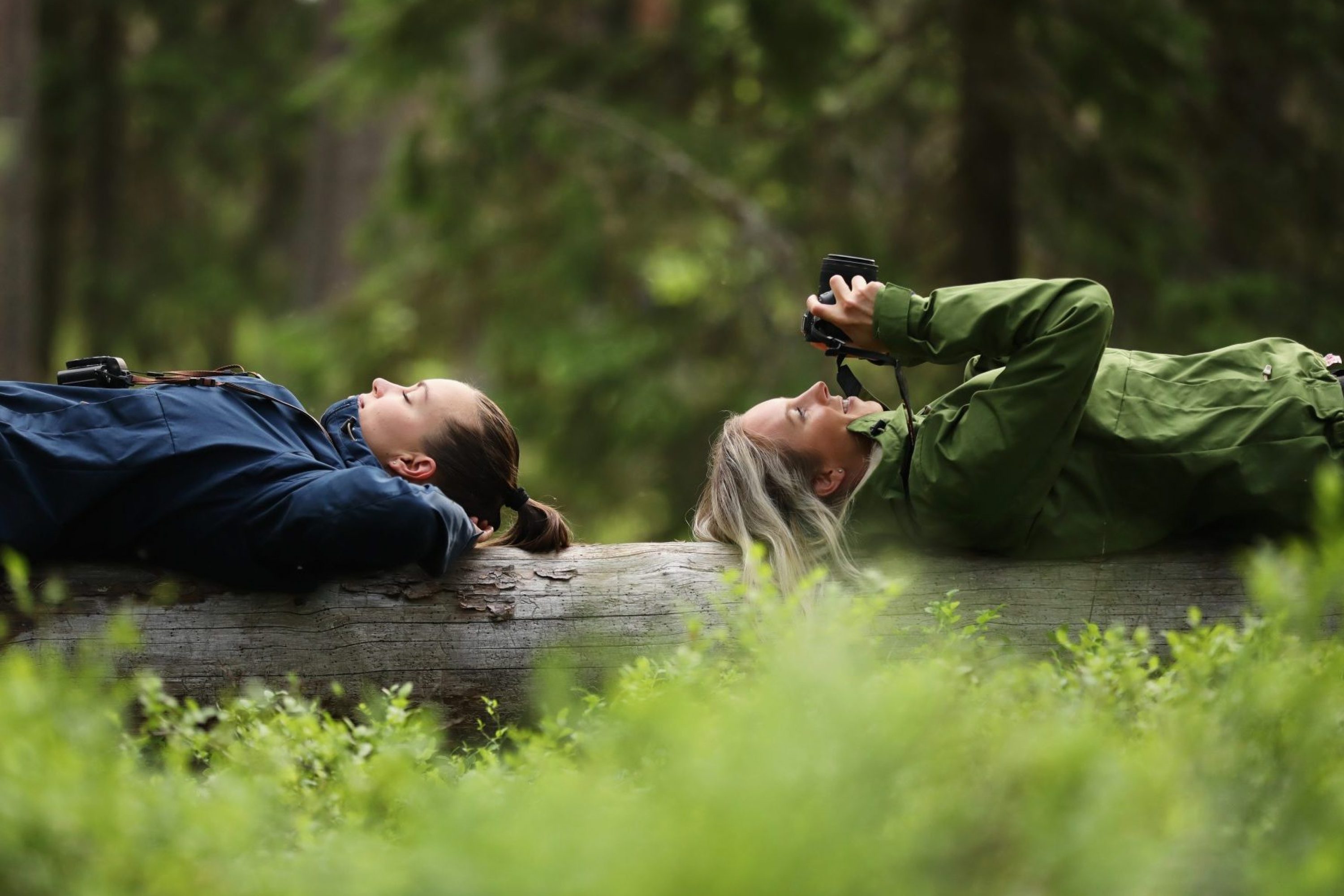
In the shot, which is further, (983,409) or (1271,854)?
(983,409)

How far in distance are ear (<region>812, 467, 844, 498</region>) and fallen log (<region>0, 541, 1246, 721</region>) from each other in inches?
15.7

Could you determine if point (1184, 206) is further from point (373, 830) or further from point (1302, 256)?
point (373, 830)

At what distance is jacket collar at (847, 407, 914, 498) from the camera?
13.6ft

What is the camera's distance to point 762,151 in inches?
376

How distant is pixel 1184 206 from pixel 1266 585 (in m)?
7.66

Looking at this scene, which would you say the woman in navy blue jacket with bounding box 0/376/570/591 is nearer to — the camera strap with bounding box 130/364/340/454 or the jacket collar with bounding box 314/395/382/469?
the camera strap with bounding box 130/364/340/454

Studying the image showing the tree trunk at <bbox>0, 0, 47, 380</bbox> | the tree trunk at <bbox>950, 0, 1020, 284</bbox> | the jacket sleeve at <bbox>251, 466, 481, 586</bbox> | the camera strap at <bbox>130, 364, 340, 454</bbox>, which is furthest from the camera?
the tree trunk at <bbox>0, 0, 47, 380</bbox>

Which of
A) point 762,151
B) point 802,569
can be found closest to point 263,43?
point 762,151

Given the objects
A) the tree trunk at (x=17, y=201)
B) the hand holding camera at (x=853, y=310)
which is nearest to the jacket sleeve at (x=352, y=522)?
the hand holding camera at (x=853, y=310)

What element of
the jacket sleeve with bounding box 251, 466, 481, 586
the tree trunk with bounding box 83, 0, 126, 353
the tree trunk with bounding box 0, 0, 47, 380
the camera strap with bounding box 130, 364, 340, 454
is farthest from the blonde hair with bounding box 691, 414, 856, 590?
the tree trunk with bounding box 83, 0, 126, 353

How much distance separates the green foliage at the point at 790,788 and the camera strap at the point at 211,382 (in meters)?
1.41

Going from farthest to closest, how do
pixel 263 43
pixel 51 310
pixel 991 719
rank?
pixel 263 43 < pixel 51 310 < pixel 991 719

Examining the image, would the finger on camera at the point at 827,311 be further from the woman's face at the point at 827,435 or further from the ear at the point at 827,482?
the ear at the point at 827,482

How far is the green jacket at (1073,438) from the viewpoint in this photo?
387cm
